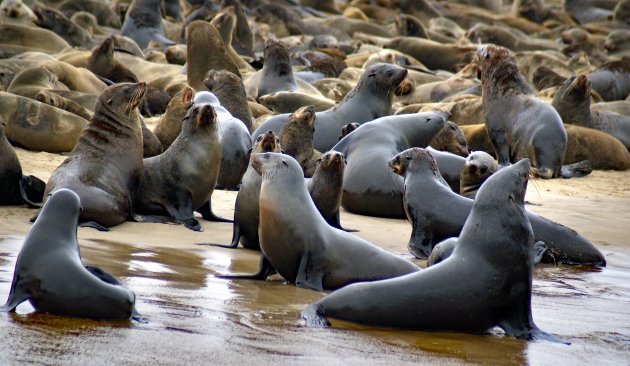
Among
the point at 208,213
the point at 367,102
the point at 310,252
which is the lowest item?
the point at 208,213

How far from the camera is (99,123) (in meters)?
8.09

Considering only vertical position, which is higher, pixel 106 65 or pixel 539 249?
pixel 539 249

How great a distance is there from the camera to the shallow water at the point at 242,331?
378 centimetres

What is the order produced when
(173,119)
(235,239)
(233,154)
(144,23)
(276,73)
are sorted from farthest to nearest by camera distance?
(144,23), (276,73), (173,119), (233,154), (235,239)

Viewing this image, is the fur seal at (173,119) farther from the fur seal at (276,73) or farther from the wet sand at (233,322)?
the fur seal at (276,73)

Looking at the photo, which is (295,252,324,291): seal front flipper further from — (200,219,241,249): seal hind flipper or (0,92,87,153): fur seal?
(0,92,87,153): fur seal

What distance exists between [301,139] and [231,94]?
6.88 ft

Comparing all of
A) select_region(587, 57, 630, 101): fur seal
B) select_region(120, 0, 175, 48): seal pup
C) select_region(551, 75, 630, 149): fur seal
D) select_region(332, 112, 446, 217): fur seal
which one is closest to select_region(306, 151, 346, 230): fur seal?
select_region(332, 112, 446, 217): fur seal

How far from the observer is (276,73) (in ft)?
48.9

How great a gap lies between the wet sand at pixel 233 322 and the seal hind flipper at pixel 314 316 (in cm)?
7

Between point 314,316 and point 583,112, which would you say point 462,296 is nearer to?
point 314,316

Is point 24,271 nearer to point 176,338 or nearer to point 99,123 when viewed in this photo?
point 176,338

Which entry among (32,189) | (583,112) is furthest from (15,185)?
(583,112)

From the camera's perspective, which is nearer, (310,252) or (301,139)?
(310,252)
